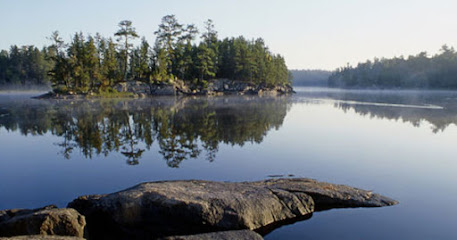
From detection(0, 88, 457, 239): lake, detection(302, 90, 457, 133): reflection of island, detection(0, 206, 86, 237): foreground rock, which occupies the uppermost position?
detection(302, 90, 457, 133): reflection of island

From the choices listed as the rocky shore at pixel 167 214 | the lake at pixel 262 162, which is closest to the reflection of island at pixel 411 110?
the lake at pixel 262 162

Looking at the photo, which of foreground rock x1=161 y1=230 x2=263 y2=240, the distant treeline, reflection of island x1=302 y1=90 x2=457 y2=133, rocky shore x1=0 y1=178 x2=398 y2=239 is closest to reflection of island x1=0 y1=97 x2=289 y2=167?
rocky shore x1=0 y1=178 x2=398 y2=239

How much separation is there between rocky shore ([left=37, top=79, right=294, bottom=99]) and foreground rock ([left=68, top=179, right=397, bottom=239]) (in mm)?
57107

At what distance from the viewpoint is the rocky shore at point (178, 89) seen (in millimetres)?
66062

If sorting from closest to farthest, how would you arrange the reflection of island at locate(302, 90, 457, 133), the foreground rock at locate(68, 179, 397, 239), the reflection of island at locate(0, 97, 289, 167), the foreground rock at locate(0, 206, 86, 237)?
the foreground rock at locate(0, 206, 86, 237)
the foreground rock at locate(68, 179, 397, 239)
the reflection of island at locate(0, 97, 289, 167)
the reflection of island at locate(302, 90, 457, 133)

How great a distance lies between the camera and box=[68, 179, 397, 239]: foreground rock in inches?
290

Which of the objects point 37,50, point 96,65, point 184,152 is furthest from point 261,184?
point 37,50

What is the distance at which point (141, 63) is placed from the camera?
70.6m

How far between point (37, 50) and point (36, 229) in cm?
11787

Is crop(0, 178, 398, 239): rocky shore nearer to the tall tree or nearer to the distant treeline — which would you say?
the tall tree

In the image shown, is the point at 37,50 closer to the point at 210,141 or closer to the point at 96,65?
the point at 96,65

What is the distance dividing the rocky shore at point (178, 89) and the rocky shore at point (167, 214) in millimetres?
57133

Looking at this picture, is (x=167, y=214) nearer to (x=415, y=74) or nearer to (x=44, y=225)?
(x=44, y=225)

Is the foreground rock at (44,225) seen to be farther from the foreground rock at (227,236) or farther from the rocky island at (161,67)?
the rocky island at (161,67)
